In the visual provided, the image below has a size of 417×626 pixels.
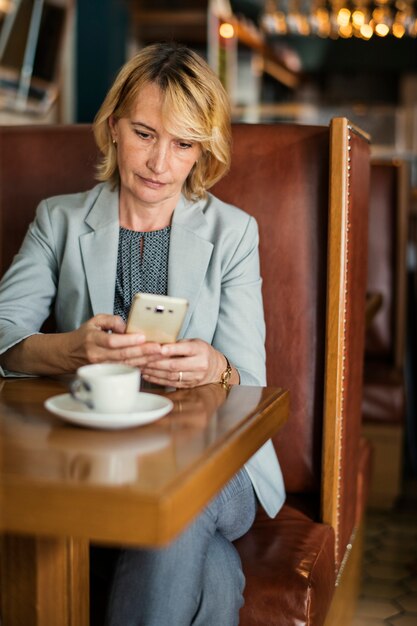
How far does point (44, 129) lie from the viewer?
2.04m

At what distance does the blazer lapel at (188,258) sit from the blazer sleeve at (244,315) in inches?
2.1

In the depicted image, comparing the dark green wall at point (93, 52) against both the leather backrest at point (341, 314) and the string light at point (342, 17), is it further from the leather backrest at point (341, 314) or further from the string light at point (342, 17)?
the leather backrest at point (341, 314)

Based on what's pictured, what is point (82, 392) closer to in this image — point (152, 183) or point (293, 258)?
point (152, 183)

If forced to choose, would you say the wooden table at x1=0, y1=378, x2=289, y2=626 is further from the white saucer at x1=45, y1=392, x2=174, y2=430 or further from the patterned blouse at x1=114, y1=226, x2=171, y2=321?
the patterned blouse at x1=114, y1=226, x2=171, y2=321

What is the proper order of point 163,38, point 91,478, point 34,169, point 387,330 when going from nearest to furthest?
point 91,478
point 34,169
point 387,330
point 163,38

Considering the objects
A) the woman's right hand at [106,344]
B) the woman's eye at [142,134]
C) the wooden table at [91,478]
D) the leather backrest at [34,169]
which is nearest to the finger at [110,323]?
the woman's right hand at [106,344]

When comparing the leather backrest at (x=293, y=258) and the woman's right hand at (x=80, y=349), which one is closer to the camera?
the woman's right hand at (x=80, y=349)

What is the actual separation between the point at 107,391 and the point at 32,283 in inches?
26.5

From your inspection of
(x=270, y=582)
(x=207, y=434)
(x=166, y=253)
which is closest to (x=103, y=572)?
(x=270, y=582)

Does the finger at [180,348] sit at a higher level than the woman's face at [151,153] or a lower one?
lower

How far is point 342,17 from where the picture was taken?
262 inches

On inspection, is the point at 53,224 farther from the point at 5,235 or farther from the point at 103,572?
the point at 103,572

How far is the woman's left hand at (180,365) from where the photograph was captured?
1334 millimetres

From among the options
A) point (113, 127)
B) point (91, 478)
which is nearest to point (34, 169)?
point (113, 127)
